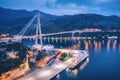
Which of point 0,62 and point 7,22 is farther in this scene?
point 7,22

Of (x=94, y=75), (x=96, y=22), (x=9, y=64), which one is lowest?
(x=94, y=75)

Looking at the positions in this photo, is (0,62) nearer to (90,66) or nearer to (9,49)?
(9,49)

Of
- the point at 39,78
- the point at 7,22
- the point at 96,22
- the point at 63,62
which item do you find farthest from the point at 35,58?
the point at 7,22

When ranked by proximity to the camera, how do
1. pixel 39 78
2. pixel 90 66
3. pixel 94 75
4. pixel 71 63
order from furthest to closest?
pixel 90 66 → pixel 71 63 → pixel 94 75 → pixel 39 78

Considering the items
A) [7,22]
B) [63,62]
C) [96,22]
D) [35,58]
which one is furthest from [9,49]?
[7,22]

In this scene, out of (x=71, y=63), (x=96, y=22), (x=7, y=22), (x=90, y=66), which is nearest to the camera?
(x=71, y=63)

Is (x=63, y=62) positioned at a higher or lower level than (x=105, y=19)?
lower

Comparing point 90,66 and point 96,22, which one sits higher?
point 96,22

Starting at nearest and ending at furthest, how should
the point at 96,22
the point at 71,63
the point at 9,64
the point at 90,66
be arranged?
the point at 9,64
the point at 71,63
the point at 90,66
the point at 96,22

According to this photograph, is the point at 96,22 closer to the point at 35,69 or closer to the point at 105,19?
the point at 105,19
